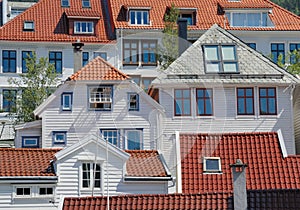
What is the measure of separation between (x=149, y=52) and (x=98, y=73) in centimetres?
1520

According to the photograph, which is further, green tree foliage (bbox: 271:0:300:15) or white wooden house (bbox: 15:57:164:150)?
green tree foliage (bbox: 271:0:300:15)

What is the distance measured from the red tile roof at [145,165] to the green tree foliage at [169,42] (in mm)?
15094

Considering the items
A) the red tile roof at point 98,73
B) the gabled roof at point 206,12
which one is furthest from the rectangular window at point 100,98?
the gabled roof at point 206,12

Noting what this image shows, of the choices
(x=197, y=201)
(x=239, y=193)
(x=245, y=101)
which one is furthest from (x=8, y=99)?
(x=239, y=193)

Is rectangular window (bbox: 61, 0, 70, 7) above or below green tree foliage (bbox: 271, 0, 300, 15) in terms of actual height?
below

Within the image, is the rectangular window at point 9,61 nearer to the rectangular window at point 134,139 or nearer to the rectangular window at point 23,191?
the rectangular window at point 134,139

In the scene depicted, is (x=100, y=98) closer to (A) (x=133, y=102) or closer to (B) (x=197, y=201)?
(A) (x=133, y=102)

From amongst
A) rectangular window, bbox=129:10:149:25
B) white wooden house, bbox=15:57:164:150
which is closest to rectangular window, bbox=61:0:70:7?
rectangular window, bbox=129:10:149:25

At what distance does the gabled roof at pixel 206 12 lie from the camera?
6316 cm

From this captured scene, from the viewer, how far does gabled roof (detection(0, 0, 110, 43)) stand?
62.1m

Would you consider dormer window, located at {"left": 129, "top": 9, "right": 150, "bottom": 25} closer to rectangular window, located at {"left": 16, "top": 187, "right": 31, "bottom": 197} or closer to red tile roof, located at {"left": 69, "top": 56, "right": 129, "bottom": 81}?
red tile roof, located at {"left": 69, "top": 56, "right": 129, "bottom": 81}

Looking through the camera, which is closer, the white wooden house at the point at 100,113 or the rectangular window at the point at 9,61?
the white wooden house at the point at 100,113

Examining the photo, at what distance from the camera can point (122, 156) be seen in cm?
3722

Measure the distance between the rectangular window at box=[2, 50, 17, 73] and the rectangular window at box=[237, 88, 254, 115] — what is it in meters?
21.0
